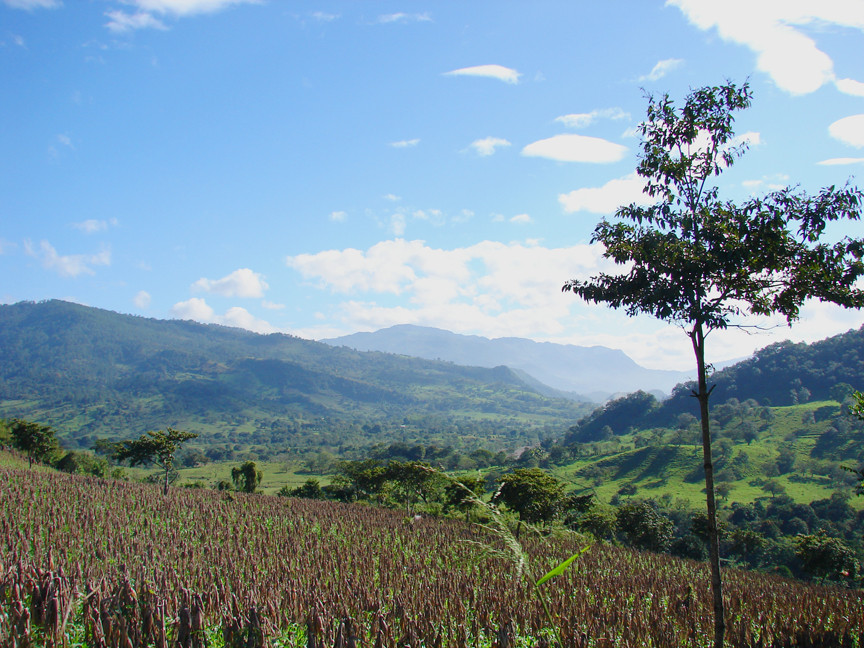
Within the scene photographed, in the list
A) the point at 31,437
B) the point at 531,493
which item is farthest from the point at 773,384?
the point at 31,437

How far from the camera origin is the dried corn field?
291 inches

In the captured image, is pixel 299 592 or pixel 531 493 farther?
pixel 531 493

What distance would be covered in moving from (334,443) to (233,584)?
190588 mm

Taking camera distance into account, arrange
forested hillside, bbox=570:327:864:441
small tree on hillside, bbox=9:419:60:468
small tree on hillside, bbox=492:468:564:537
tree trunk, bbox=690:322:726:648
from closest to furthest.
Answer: tree trunk, bbox=690:322:726:648, small tree on hillside, bbox=492:468:564:537, small tree on hillside, bbox=9:419:60:468, forested hillside, bbox=570:327:864:441

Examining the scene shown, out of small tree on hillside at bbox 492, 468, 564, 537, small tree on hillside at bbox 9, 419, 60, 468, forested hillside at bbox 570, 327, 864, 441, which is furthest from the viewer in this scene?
forested hillside at bbox 570, 327, 864, 441

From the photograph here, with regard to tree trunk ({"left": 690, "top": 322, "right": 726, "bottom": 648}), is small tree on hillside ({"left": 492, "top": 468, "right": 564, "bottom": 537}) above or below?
below

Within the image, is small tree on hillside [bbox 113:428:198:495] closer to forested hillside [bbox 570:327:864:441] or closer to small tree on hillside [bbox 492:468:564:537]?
small tree on hillside [bbox 492:468:564:537]

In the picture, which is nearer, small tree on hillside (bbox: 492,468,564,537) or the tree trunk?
the tree trunk

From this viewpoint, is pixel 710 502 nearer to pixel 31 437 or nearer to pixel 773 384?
pixel 31 437

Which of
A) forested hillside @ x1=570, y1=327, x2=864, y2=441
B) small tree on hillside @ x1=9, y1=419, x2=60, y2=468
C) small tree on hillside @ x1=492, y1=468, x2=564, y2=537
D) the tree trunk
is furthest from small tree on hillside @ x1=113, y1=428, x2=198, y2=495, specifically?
forested hillside @ x1=570, y1=327, x2=864, y2=441

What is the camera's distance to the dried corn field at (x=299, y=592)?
7.40m

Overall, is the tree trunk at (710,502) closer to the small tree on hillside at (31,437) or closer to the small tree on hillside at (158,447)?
the small tree on hillside at (158,447)

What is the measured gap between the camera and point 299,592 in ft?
36.2

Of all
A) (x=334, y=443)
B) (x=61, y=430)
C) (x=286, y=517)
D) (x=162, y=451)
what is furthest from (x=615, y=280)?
(x=61, y=430)
